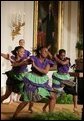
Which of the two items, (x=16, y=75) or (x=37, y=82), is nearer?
(x=37, y=82)

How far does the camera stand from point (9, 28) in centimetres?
841

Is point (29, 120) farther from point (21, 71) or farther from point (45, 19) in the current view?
point (45, 19)

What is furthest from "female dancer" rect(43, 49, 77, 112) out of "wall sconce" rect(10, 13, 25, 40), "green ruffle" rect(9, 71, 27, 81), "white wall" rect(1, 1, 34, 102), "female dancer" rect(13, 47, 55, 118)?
"wall sconce" rect(10, 13, 25, 40)

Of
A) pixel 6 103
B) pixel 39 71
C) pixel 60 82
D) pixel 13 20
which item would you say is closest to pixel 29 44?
pixel 13 20

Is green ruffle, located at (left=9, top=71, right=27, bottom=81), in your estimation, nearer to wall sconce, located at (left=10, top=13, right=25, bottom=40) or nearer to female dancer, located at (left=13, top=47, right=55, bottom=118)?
female dancer, located at (left=13, top=47, right=55, bottom=118)

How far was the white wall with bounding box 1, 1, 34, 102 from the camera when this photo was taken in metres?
8.20

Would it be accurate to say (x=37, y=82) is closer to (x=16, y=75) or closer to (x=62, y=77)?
(x=16, y=75)

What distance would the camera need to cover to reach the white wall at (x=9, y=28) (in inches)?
323

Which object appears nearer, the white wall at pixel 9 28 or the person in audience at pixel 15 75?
the person in audience at pixel 15 75

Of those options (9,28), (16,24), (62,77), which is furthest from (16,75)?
(16,24)

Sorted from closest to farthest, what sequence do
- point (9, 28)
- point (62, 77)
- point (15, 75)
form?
point (15, 75) → point (62, 77) → point (9, 28)

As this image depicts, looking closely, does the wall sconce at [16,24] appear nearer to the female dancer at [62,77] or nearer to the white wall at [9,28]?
the white wall at [9,28]

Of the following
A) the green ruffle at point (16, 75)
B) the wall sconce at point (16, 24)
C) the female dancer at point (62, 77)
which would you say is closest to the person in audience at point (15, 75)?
the green ruffle at point (16, 75)

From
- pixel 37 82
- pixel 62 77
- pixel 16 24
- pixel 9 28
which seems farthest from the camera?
pixel 16 24
